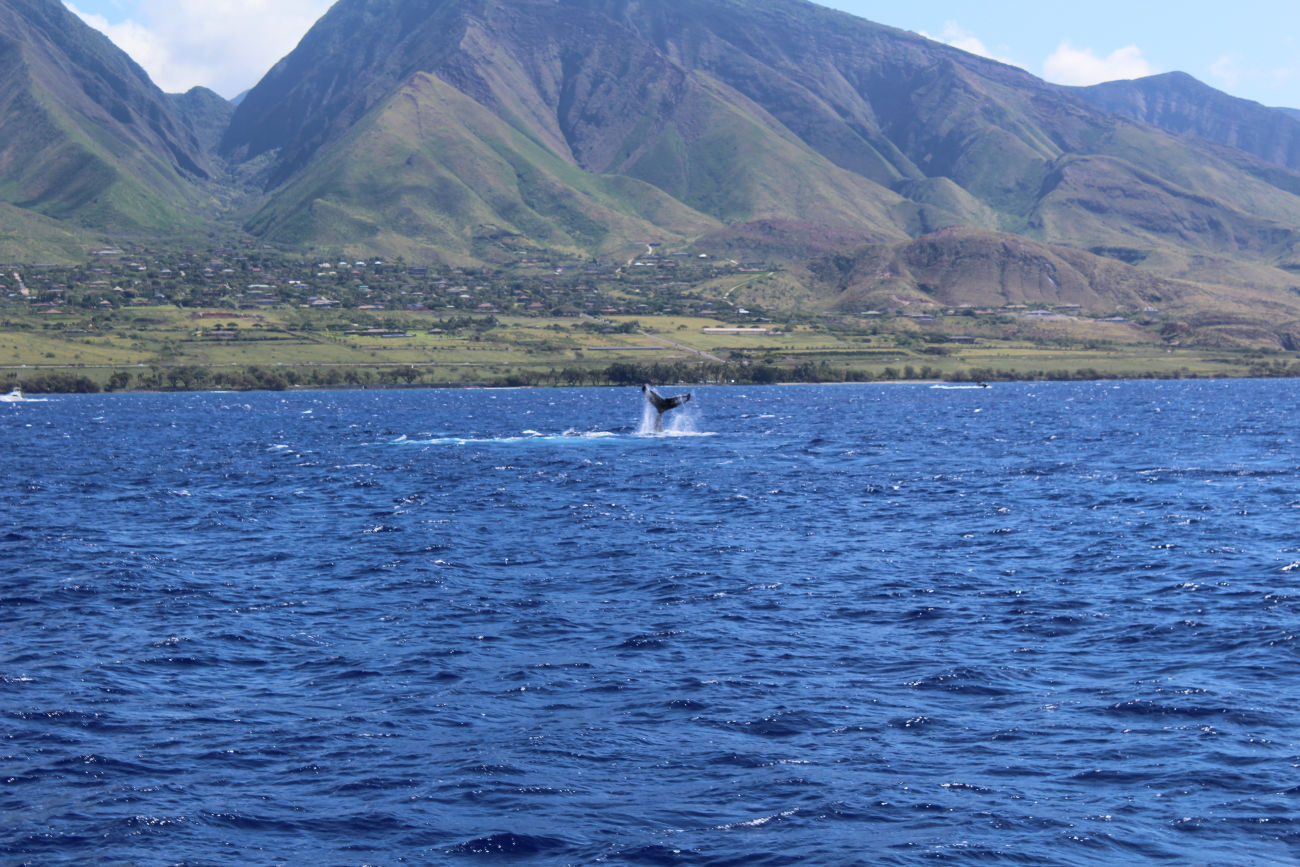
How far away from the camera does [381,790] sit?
2594 centimetres

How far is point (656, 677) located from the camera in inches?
1352

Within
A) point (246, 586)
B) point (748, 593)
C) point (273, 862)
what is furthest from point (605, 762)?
point (246, 586)

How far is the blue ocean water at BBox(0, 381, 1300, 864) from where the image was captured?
945 inches

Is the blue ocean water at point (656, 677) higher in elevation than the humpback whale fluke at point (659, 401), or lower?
lower

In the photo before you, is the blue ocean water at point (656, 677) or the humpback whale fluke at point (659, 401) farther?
the humpback whale fluke at point (659, 401)

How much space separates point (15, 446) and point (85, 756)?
109 meters

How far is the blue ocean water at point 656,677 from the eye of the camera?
2402 cm

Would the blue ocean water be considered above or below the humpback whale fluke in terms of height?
below

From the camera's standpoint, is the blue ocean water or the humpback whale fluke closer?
the blue ocean water

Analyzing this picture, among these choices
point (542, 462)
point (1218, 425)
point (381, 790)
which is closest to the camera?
point (381, 790)

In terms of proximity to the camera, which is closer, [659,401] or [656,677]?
[656,677]

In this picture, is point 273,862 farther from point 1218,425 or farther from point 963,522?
point 1218,425

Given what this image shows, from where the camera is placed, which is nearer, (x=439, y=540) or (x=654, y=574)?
(x=654, y=574)

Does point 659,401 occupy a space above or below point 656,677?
above
